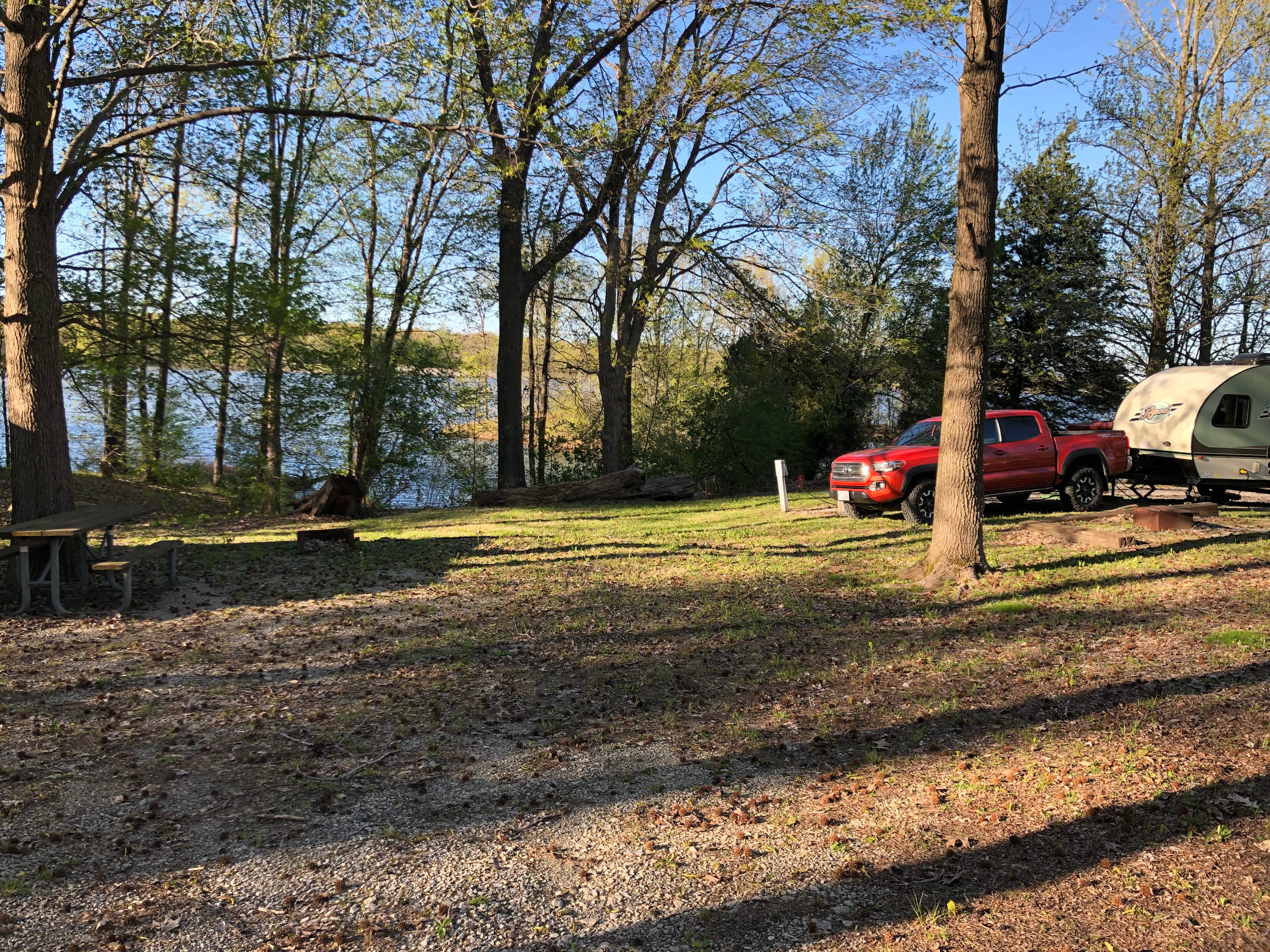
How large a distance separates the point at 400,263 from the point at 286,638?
20.6 meters

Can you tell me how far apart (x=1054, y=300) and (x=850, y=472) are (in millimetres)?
17057

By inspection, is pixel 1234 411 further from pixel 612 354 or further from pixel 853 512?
pixel 612 354

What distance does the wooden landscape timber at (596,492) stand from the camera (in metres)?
19.9

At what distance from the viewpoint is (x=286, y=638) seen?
7852mm

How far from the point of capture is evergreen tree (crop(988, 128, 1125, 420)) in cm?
2705

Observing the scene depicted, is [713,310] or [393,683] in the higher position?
[713,310]

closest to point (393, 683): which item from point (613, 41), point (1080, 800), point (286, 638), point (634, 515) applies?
point (286, 638)

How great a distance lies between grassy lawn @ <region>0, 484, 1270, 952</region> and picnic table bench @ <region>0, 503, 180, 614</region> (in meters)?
0.38

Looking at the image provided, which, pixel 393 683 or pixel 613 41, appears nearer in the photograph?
pixel 393 683

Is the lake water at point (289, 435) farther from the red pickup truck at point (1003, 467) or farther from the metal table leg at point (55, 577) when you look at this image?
the red pickup truck at point (1003, 467)

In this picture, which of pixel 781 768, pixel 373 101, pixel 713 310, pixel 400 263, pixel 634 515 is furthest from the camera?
pixel 400 263

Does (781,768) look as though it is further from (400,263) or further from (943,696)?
(400,263)

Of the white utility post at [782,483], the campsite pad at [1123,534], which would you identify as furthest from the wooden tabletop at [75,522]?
the campsite pad at [1123,534]

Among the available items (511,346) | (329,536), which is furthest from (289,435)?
(329,536)
